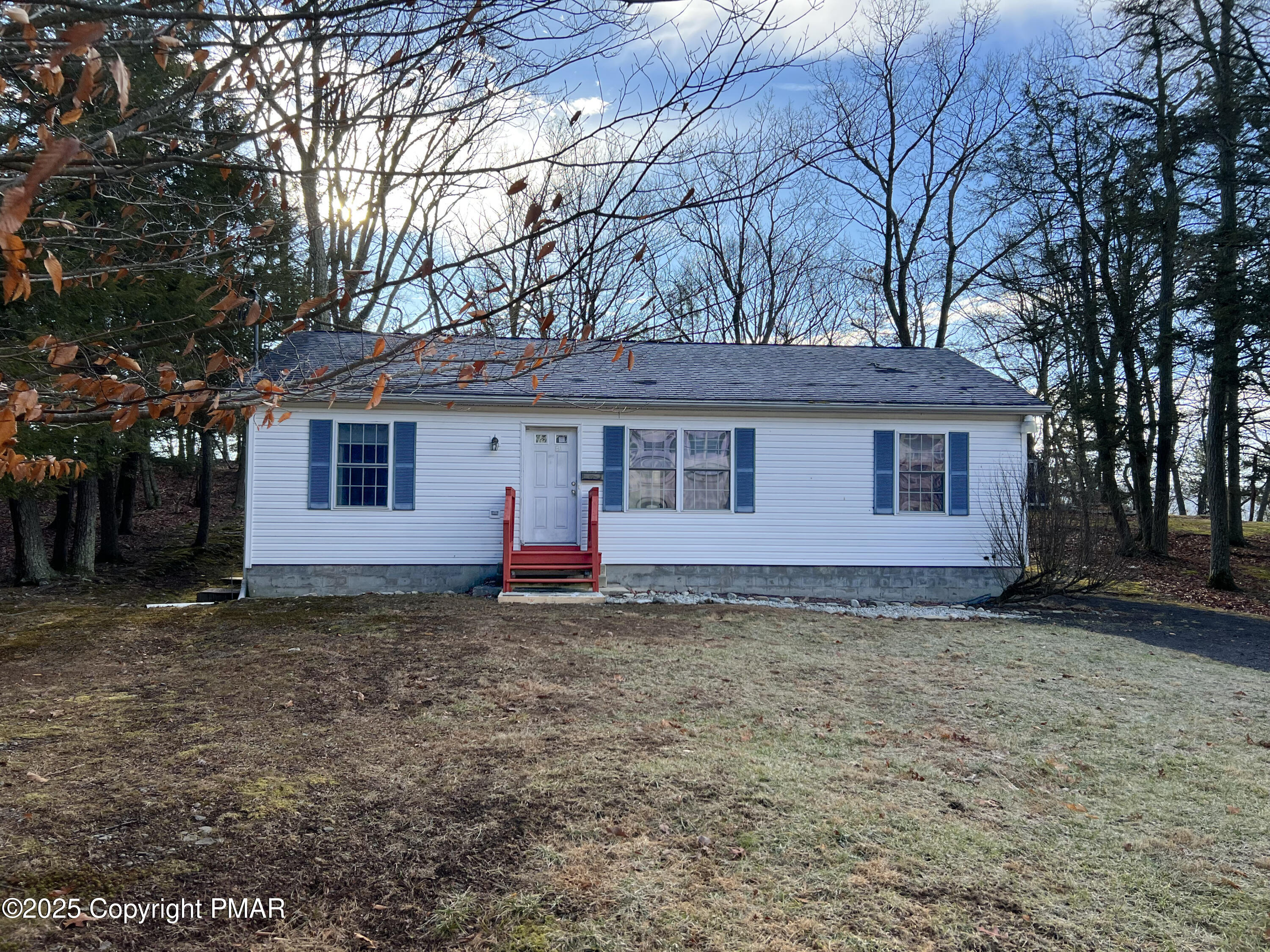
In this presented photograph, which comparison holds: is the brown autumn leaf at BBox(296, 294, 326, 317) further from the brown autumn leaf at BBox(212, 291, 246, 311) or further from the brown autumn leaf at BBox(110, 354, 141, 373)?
the brown autumn leaf at BBox(110, 354, 141, 373)

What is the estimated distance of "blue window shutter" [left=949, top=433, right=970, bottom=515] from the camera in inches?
509

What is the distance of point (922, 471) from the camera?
1302 centimetres

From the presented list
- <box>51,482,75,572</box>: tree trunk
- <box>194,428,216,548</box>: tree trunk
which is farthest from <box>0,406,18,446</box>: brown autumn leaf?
<box>194,428,216,548</box>: tree trunk

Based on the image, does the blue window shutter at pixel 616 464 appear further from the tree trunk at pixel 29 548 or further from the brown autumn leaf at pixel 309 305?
the brown autumn leaf at pixel 309 305

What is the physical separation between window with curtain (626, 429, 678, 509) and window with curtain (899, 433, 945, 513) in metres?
3.69

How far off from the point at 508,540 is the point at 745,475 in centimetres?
383

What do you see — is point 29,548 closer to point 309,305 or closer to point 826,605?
point 826,605

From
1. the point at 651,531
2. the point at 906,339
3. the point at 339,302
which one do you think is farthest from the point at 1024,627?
the point at 906,339

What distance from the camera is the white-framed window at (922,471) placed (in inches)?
512

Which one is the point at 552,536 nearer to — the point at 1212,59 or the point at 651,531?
the point at 651,531

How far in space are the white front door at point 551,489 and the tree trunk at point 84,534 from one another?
7915 millimetres

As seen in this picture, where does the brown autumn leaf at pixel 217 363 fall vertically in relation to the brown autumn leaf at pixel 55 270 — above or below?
below

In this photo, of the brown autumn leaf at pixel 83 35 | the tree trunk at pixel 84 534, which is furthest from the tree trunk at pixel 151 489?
the brown autumn leaf at pixel 83 35

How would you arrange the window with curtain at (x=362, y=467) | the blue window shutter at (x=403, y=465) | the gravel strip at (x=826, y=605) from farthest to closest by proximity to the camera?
the blue window shutter at (x=403, y=465) → the window with curtain at (x=362, y=467) → the gravel strip at (x=826, y=605)
